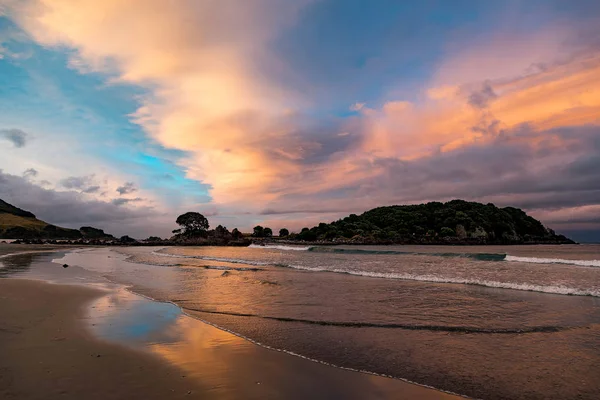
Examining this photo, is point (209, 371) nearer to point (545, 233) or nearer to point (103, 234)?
point (545, 233)

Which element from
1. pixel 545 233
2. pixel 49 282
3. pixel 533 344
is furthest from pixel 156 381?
pixel 545 233

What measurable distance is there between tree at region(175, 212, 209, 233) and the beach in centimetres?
11906

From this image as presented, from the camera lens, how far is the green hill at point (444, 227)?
382 ft

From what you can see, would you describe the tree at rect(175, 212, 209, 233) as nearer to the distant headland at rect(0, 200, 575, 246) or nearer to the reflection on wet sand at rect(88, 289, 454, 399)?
the distant headland at rect(0, 200, 575, 246)

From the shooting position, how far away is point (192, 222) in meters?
127

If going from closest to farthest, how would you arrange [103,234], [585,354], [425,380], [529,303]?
1. [425,380]
2. [585,354]
3. [529,303]
4. [103,234]

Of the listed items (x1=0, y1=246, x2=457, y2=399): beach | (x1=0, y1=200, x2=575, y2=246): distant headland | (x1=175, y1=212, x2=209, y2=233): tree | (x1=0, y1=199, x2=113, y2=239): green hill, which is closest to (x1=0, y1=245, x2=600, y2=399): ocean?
(x1=0, y1=246, x2=457, y2=399): beach

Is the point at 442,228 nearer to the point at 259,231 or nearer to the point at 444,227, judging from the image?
the point at 444,227

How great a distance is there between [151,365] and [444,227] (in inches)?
4964

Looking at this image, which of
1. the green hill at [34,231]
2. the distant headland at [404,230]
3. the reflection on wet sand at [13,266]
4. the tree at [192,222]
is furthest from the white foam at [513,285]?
the green hill at [34,231]

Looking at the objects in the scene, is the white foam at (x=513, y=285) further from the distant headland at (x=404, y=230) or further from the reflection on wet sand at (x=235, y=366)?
the distant headland at (x=404, y=230)

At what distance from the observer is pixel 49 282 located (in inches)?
720

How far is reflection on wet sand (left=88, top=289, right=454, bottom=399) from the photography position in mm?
5543

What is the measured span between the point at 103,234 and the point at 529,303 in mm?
219527
